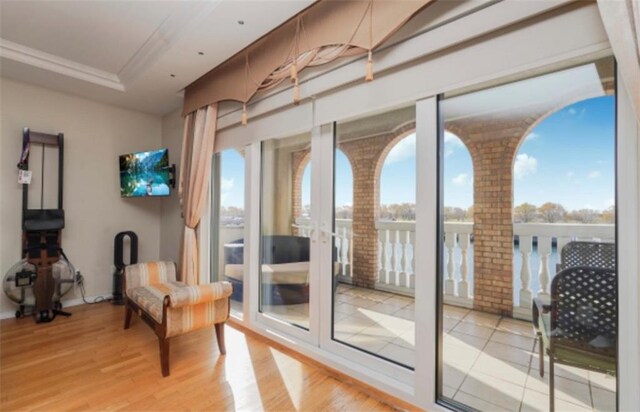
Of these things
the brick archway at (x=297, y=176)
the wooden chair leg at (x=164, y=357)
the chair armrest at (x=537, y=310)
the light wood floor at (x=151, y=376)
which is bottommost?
the light wood floor at (x=151, y=376)

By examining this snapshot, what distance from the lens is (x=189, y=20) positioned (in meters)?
2.17

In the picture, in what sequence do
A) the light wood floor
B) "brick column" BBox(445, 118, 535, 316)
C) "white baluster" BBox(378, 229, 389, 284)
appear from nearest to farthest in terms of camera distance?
1. "brick column" BBox(445, 118, 535, 316)
2. the light wood floor
3. "white baluster" BBox(378, 229, 389, 284)

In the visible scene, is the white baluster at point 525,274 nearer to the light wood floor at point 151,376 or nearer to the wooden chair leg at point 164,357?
the light wood floor at point 151,376

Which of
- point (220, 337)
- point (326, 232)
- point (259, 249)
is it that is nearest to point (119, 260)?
point (259, 249)

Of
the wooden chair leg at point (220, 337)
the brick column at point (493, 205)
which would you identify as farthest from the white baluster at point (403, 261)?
the wooden chair leg at point (220, 337)

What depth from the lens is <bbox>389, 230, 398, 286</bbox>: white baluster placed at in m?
2.22

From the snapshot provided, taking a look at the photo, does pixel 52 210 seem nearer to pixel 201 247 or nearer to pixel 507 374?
pixel 201 247

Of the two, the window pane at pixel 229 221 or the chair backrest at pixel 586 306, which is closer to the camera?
the chair backrest at pixel 586 306

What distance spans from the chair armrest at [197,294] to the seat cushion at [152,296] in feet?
0.61

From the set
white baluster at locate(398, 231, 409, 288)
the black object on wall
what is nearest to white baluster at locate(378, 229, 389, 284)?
white baluster at locate(398, 231, 409, 288)

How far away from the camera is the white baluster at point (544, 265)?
151 cm

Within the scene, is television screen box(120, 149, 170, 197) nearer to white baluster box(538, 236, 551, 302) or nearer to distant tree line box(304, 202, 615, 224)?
distant tree line box(304, 202, 615, 224)

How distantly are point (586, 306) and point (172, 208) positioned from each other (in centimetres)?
413

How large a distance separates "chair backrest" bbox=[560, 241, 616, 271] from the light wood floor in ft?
4.18
